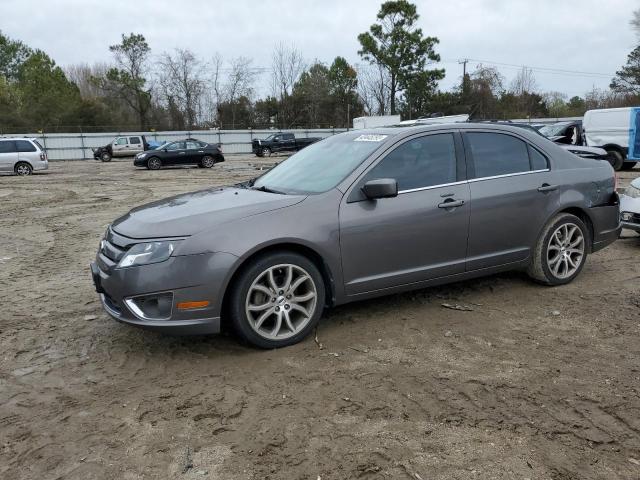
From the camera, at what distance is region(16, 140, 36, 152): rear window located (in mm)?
22656

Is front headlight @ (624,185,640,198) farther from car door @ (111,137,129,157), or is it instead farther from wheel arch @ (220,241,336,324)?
car door @ (111,137,129,157)

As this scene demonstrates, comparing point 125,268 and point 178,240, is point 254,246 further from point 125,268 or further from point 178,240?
point 125,268

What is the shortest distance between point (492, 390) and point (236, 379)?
1588 mm

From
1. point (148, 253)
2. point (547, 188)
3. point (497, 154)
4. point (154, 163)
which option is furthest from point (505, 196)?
point (154, 163)

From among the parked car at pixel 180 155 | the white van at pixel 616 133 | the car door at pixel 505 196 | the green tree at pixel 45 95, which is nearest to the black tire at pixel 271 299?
the car door at pixel 505 196

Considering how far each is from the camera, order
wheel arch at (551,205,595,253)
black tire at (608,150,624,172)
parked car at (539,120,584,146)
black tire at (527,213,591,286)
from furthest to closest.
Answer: parked car at (539,120,584,146) < black tire at (608,150,624,172) < wheel arch at (551,205,595,253) < black tire at (527,213,591,286)

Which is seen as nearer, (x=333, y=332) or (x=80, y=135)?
(x=333, y=332)

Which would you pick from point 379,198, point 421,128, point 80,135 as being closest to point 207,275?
point 379,198

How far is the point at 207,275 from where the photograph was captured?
3578mm

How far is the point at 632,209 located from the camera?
22.6 feet

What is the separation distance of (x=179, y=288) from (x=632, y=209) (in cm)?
597

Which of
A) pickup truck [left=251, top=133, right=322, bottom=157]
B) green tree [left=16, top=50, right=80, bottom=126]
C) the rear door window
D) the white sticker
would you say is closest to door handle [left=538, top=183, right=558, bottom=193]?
the rear door window

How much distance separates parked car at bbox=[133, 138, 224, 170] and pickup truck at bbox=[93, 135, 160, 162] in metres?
10.0

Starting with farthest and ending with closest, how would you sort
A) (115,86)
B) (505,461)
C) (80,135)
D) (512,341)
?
(115,86) → (80,135) → (512,341) → (505,461)
